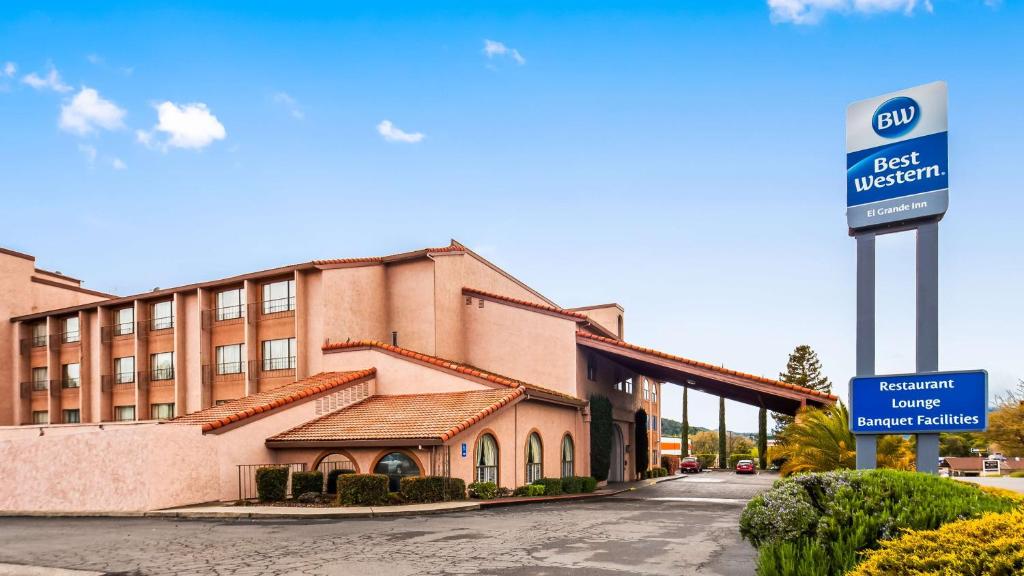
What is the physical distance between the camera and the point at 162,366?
1575 inches

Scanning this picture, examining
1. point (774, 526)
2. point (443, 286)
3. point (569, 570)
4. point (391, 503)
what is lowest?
point (391, 503)

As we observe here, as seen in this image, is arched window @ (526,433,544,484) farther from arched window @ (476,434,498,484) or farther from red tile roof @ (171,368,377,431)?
red tile roof @ (171,368,377,431)

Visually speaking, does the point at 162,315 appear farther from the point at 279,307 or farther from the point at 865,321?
Result: the point at 865,321

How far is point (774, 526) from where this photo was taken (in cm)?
941

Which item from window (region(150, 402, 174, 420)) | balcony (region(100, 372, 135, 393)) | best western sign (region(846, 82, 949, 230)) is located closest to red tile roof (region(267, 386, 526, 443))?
best western sign (region(846, 82, 949, 230))

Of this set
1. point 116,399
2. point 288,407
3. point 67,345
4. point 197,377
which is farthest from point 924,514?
point 67,345

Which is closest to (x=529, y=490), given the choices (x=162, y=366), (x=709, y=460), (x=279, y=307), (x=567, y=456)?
(x=567, y=456)

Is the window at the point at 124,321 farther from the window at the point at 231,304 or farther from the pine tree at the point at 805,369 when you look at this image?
the pine tree at the point at 805,369

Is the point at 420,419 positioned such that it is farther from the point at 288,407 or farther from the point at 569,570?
the point at 569,570

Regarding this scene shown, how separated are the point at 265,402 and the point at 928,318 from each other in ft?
71.0

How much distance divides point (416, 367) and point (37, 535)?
1402 centimetres

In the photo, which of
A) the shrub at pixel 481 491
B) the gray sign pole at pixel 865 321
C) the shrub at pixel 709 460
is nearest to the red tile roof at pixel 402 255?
the shrub at pixel 481 491

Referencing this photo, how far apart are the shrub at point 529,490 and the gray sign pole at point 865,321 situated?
1493cm

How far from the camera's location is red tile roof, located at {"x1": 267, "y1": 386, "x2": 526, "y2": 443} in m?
23.7
